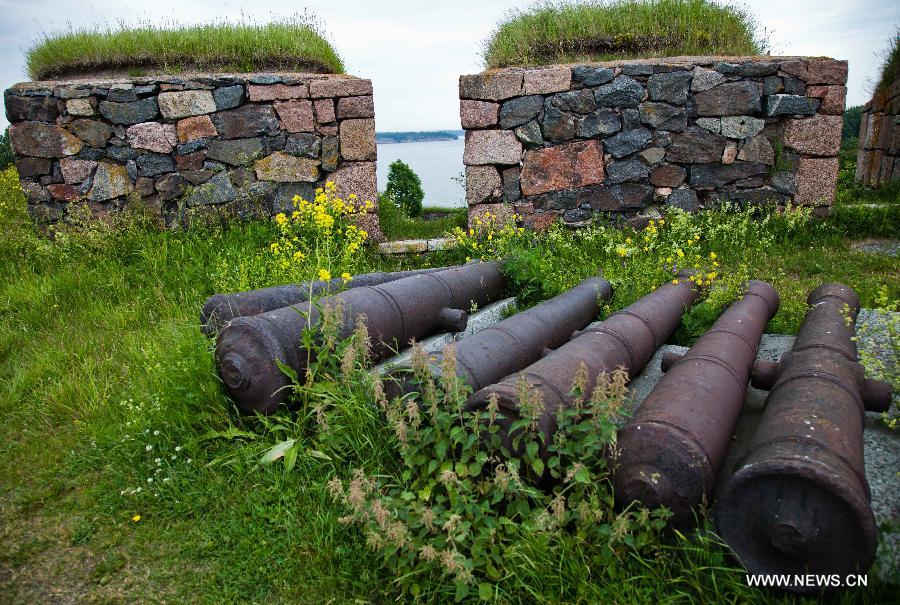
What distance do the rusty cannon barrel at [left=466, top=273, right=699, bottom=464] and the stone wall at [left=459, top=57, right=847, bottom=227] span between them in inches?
129

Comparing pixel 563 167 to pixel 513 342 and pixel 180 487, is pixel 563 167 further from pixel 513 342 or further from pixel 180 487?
pixel 180 487

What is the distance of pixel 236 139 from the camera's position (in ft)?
26.1

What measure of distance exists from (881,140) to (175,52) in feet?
39.7

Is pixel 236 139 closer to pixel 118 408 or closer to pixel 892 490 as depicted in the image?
pixel 118 408

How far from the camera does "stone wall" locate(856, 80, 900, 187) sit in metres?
10.3

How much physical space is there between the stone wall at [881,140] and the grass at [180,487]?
5740 millimetres

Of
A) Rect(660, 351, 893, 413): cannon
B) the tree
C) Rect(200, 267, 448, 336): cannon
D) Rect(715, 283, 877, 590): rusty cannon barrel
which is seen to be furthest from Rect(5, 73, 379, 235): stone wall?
Rect(715, 283, 877, 590): rusty cannon barrel

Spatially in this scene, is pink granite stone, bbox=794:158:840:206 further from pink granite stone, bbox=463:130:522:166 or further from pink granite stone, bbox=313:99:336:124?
pink granite stone, bbox=313:99:336:124

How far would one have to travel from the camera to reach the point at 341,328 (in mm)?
3623

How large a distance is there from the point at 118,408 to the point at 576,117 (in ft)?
20.5

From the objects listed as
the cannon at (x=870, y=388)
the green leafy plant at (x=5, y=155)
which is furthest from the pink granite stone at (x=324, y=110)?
the green leafy plant at (x=5, y=155)

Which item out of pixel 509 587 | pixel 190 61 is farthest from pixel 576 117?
pixel 509 587

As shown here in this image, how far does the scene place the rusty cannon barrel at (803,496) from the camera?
6.66 ft

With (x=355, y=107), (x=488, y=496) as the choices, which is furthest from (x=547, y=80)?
(x=488, y=496)
